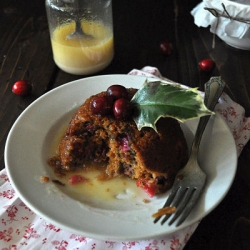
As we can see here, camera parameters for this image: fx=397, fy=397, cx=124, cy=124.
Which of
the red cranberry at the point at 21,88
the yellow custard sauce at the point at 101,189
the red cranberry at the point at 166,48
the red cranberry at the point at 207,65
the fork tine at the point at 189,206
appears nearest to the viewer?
the fork tine at the point at 189,206

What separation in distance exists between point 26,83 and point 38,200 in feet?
2.18

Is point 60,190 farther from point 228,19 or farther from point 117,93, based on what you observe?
point 228,19

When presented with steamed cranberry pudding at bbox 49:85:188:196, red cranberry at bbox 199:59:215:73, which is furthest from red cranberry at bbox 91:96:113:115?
red cranberry at bbox 199:59:215:73

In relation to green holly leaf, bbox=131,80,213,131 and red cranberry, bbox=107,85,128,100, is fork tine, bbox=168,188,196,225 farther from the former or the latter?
red cranberry, bbox=107,85,128,100

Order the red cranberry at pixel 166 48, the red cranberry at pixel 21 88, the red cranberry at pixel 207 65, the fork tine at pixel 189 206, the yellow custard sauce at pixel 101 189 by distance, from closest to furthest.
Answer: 1. the fork tine at pixel 189 206
2. the yellow custard sauce at pixel 101 189
3. the red cranberry at pixel 21 88
4. the red cranberry at pixel 207 65
5. the red cranberry at pixel 166 48

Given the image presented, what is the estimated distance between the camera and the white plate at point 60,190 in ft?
3.09

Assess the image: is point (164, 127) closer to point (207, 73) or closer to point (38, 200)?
point (38, 200)

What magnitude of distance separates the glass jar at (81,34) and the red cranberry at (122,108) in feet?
1.72

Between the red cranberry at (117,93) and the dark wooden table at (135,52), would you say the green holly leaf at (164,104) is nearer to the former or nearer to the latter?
the red cranberry at (117,93)

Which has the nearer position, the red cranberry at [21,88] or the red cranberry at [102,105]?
the red cranberry at [102,105]

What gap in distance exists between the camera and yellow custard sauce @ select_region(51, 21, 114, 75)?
158 centimetres

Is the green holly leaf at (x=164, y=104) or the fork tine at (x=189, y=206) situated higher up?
the green holly leaf at (x=164, y=104)

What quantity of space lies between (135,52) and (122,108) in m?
0.72

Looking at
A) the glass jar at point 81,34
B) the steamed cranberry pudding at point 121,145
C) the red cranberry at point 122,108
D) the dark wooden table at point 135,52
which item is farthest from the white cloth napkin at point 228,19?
the red cranberry at point 122,108
